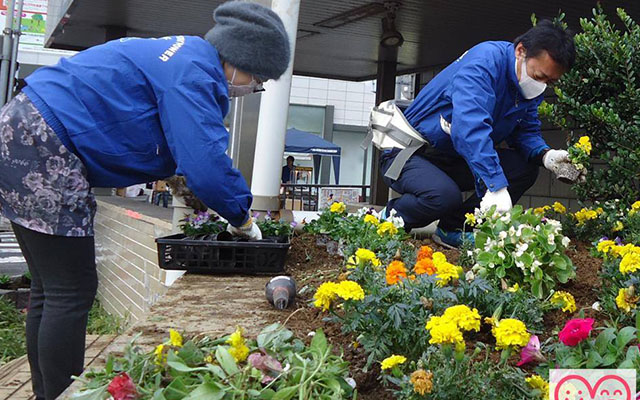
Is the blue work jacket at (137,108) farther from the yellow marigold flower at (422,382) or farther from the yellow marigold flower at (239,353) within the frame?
the yellow marigold flower at (422,382)

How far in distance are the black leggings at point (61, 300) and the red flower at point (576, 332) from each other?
5.00 ft

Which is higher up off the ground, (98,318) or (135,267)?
(135,267)

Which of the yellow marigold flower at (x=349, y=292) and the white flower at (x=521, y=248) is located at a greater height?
the white flower at (x=521, y=248)

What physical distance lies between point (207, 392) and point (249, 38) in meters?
1.55

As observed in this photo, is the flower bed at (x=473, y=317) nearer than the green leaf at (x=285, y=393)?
No

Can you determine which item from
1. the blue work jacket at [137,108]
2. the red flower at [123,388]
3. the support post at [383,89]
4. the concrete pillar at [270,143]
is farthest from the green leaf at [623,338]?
the support post at [383,89]

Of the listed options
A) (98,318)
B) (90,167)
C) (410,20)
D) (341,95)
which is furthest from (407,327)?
(341,95)

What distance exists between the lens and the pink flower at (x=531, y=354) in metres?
1.56

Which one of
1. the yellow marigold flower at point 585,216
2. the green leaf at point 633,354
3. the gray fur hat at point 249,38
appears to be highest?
the gray fur hat at point 249,38

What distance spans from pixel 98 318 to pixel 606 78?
5.40 m

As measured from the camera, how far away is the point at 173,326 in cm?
216

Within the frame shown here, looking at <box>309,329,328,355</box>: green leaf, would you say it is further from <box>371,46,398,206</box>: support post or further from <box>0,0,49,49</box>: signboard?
<box>0,0,49,49</box>: signboard

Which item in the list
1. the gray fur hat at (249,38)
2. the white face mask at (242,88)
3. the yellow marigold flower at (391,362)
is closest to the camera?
the yellow marigold flower at (391,362)

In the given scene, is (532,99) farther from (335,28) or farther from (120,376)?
(335,28)
